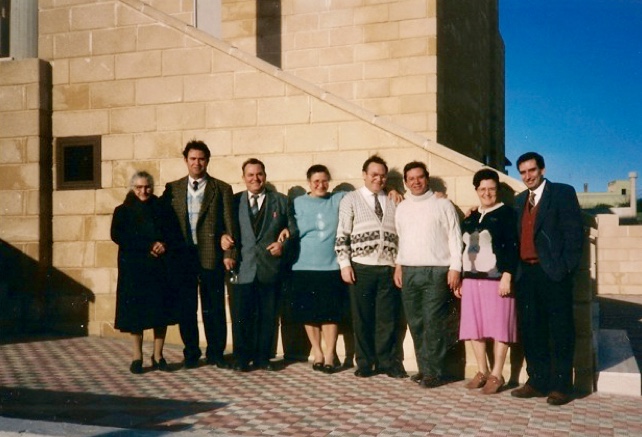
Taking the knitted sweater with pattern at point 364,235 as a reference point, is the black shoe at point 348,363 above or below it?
below

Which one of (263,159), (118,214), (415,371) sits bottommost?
(415,371)

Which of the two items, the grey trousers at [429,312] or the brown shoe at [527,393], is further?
the grey trousers at [429,312]

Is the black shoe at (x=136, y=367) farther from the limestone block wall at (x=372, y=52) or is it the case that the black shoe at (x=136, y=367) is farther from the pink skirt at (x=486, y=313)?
the limestone block wall at (x=372, y=52)

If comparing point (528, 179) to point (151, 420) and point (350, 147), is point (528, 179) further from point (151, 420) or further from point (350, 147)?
point (151, 420)

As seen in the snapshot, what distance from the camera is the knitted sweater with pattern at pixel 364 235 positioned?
218 inches

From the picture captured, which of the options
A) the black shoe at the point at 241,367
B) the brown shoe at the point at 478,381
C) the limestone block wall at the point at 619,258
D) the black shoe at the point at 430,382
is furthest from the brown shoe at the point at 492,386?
the limestone block wall at the point at 619,258

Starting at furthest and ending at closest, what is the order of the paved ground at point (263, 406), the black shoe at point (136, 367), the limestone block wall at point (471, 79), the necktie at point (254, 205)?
1. the limestone block wall at point (471, 79)
2. the necktie at point (254, 205)
3. the black shoe at point (136, 367)
4. the paved ground at point (263, 406)

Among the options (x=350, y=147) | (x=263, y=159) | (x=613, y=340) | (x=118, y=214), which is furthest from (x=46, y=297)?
(x=613, y=340)

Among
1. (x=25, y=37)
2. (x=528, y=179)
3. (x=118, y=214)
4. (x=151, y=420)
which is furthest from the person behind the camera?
(x=25, y=37)

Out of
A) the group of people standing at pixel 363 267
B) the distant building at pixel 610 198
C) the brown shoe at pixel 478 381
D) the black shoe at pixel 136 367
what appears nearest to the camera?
the group of people standing at pixel 363 267

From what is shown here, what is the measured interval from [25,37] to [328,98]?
14.1 ft

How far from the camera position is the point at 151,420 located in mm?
4062

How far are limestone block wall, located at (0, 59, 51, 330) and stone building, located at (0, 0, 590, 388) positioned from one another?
0.01 metres

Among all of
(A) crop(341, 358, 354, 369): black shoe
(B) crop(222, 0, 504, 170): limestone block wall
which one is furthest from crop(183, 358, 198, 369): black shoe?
A: (B) crop(222, 0, 504, 170): limestone block wall
